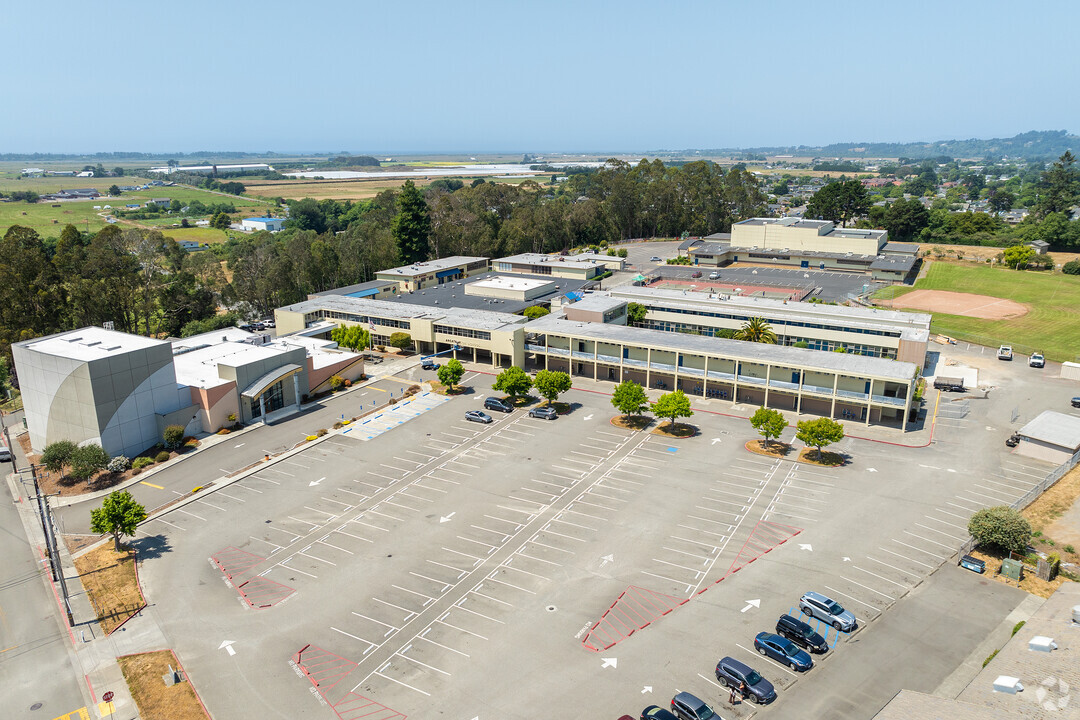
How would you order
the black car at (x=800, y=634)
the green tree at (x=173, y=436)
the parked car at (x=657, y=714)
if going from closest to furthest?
1. the parked car at (x=657, y=714)
2. the black car at (x=800, y=634)
3. the green tree at (x=173, y=436)

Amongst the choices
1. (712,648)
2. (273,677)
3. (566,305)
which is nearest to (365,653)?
(273,677)

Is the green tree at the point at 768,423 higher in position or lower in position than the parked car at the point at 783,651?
higher

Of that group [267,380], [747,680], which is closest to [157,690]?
[747,680]

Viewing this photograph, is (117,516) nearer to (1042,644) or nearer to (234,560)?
(234,560)

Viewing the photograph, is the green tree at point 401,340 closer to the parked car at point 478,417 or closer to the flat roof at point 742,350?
the flat roof at point 742,350

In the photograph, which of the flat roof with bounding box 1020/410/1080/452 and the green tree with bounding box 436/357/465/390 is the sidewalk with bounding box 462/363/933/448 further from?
the flat roof with bounding box 1020/410/1080/452

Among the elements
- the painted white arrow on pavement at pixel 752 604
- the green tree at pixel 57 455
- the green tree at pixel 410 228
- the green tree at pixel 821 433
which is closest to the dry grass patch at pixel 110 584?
the green tree at pixel 57 455

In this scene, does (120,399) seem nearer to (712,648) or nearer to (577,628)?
(577,628)
